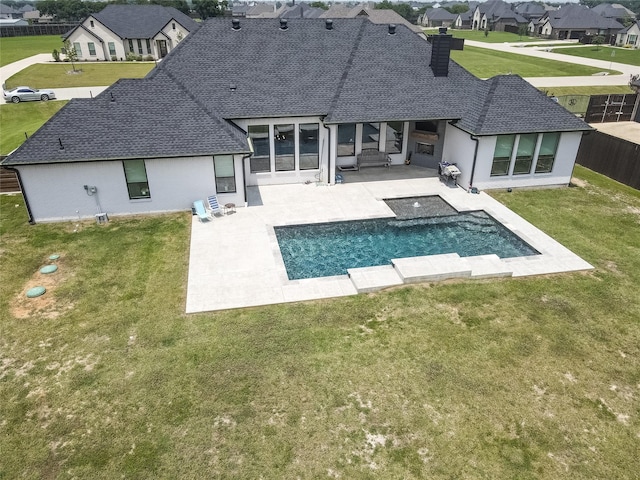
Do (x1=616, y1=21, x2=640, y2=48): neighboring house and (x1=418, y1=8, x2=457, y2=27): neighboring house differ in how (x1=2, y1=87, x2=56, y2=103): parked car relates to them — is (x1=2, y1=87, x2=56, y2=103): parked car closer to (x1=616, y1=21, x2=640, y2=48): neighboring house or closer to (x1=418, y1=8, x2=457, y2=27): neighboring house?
(x1=616, y1=21, x2=640, y2=48): neighboring house

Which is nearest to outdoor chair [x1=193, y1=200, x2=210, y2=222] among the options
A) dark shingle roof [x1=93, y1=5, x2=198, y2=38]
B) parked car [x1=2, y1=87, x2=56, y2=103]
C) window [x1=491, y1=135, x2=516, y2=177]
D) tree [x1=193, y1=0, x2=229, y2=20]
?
A: window [x1=491, y1=135, x2=516, y2=177]

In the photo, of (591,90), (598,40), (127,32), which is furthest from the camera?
Answer: (598,40)

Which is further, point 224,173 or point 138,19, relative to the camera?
point 138,19

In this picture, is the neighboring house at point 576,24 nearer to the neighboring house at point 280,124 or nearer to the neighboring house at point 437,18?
the neighboring house at point 437,18

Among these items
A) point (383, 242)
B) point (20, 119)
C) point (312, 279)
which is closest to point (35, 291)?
point (312, 279)

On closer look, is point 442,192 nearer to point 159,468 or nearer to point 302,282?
point 302,282

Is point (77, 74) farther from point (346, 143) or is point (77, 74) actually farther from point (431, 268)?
point (431, 268)

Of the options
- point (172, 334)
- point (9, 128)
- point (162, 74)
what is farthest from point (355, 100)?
point (9, 128)
